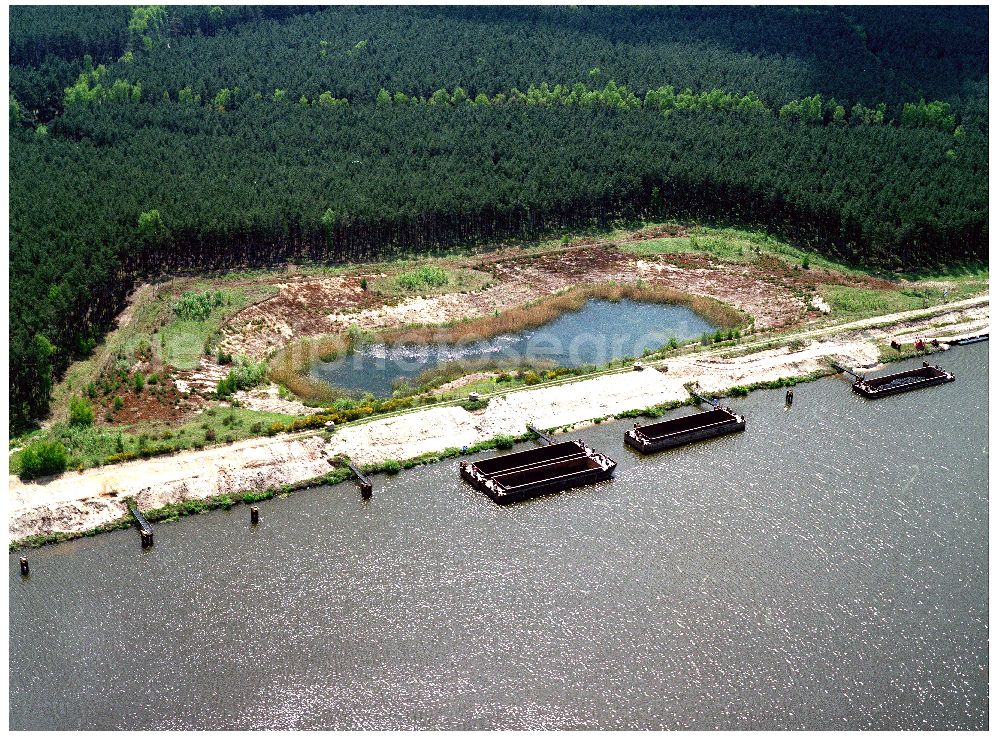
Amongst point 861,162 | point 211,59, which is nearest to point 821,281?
point 861,162

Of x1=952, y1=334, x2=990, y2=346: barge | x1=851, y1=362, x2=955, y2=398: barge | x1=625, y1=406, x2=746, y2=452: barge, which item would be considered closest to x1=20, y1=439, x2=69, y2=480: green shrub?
x1=625, y1=406, x2=746, y2=452: barge

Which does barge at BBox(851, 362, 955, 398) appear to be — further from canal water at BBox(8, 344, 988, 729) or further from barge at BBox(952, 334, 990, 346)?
canal water at BBox(8, 344, 988, 729)

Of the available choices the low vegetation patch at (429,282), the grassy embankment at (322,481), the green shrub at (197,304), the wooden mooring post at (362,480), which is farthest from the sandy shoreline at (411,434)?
the low vegetation patch at (429,282)

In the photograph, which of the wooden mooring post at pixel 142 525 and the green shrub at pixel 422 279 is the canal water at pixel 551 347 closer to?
the green shrub at pixel 422 279

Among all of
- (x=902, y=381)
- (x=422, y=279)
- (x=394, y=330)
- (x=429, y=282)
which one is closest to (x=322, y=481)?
(x=394, y=330)

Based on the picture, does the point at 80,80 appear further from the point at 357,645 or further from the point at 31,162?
the point at 357,645

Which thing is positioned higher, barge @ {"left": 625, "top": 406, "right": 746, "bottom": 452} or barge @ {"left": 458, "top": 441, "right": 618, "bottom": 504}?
barge @ {"left": 458, "top": 441, "right": 618, "bottom": 504}

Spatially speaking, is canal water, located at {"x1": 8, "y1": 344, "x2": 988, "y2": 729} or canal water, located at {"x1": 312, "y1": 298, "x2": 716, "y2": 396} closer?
canal water, located at {"x1": 8, "y1": 344, "x2": 988, "y2": 729}
